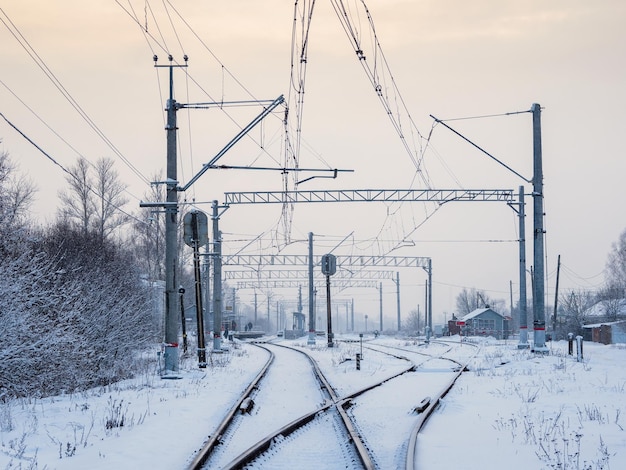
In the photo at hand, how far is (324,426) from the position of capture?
38.4 feet

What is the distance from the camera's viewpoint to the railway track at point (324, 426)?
9.01 m

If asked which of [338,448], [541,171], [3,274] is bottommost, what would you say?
[338,448]

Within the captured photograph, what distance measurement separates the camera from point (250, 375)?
2291 centimetres

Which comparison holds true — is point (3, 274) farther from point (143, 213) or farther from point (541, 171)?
point (143, 213)

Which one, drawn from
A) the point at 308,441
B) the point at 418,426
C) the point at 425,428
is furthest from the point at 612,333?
the point at 308,441

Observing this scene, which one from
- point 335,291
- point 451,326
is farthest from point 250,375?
point 335,291

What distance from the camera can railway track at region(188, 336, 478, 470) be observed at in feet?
29.6

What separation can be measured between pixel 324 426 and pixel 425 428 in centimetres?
156

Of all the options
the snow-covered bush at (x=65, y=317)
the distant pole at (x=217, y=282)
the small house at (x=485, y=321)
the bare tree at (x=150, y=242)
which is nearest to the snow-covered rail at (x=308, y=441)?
the snow-covered bush at (x=65, y=317)

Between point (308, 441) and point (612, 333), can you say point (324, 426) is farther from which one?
point (612, 333)

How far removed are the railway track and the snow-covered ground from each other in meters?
0.28

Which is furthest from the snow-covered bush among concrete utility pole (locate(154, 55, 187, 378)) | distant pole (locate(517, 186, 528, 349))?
distant pole (locate(517, 186, 528, 349))

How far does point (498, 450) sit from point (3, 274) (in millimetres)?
9976

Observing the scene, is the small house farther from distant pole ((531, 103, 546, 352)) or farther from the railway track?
the railway track
